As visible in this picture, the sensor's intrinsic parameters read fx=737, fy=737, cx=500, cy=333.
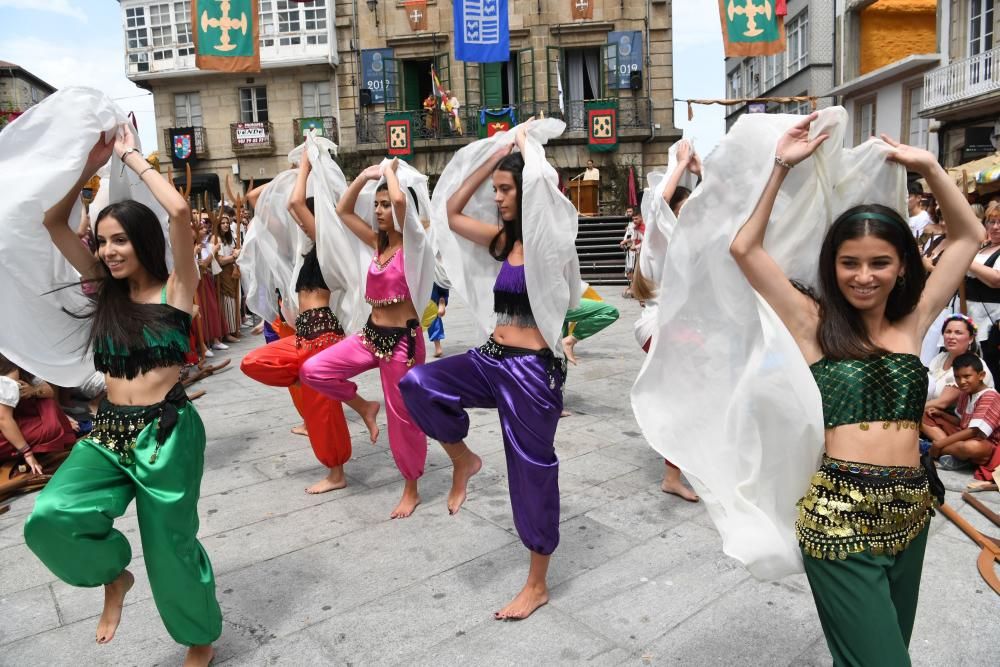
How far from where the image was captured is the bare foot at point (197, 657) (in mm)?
2502

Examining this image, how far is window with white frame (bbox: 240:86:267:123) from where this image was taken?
83.3ft

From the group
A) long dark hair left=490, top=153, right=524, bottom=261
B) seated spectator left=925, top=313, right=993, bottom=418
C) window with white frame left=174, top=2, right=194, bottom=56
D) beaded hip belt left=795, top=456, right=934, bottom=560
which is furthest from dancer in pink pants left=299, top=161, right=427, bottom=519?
window with white frame left=174, top=2, right=194, bottom=56

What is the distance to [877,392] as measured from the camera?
6.13 feet

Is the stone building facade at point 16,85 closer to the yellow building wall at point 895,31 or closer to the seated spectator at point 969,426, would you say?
the yellow building wall at point 895,31

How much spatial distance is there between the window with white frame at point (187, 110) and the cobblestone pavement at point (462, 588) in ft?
80.1

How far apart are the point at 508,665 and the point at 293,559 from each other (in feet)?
4.37

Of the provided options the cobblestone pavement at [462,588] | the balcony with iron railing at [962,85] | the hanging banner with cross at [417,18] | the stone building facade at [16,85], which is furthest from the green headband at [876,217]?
the stone building facade at [16,85]

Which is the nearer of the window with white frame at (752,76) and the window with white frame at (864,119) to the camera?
the window with white frame at (864,119)

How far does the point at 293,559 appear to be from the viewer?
3416mm

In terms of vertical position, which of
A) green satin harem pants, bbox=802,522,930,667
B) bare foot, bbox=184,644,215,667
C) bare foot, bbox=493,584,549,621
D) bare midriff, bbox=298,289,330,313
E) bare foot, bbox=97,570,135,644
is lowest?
bare foot, bbox=493,584,549,621

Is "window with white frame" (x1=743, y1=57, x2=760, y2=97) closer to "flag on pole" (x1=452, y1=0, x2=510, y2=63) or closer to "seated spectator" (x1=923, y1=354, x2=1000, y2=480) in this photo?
"flag on pole" (x1=452, y1=0, x2=510, y2=63)

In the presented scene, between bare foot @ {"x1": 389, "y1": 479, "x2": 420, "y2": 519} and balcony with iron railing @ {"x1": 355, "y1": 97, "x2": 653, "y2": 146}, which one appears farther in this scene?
balcony with iron railing @ {"x1": 355, "y1": 97, "x2": 653, "y2": 146}

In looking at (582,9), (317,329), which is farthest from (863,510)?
(582,9)

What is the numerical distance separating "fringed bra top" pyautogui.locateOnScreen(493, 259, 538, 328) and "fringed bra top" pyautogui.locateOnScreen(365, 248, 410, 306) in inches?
37.2
